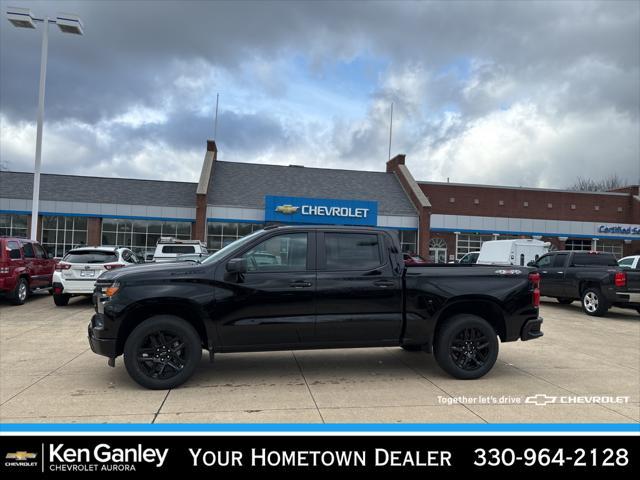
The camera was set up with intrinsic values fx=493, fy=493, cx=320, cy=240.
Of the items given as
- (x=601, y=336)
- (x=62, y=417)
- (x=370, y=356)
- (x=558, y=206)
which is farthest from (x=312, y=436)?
(x=558, y=206)

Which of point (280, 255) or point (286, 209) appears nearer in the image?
point (280, 255)

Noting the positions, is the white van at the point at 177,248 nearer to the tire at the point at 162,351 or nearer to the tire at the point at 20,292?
the tire at the point at 20,292

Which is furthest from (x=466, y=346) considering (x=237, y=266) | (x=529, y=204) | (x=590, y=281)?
(x=529, y=204)

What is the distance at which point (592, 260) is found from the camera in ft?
49.1

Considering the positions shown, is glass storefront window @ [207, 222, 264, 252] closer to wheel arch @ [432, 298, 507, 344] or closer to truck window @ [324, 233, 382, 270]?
truck window @ [324, 233, 382, 270]

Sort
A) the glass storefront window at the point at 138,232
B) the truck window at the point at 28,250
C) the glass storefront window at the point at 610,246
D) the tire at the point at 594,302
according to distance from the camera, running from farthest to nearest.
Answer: the glass storefront window at the point at 610,246 < the glass storefront window at the point at 138,232 < the truck window at the point at 28,250 < the tire at the point at 594,302

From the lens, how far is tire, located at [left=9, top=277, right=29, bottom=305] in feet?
41.9

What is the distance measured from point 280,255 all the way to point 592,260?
12.6 metres

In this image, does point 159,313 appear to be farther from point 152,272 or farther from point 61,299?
point 61,299

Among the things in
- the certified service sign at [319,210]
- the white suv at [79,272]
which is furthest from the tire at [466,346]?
the certified service sign at [319,210]

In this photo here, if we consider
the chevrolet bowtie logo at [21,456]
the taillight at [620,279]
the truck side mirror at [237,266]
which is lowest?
the chevrolet bowtie logo at [21,456]

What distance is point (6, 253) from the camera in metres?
12.5

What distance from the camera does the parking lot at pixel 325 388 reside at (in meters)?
4.79

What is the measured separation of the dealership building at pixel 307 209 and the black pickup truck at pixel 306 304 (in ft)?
92.7
